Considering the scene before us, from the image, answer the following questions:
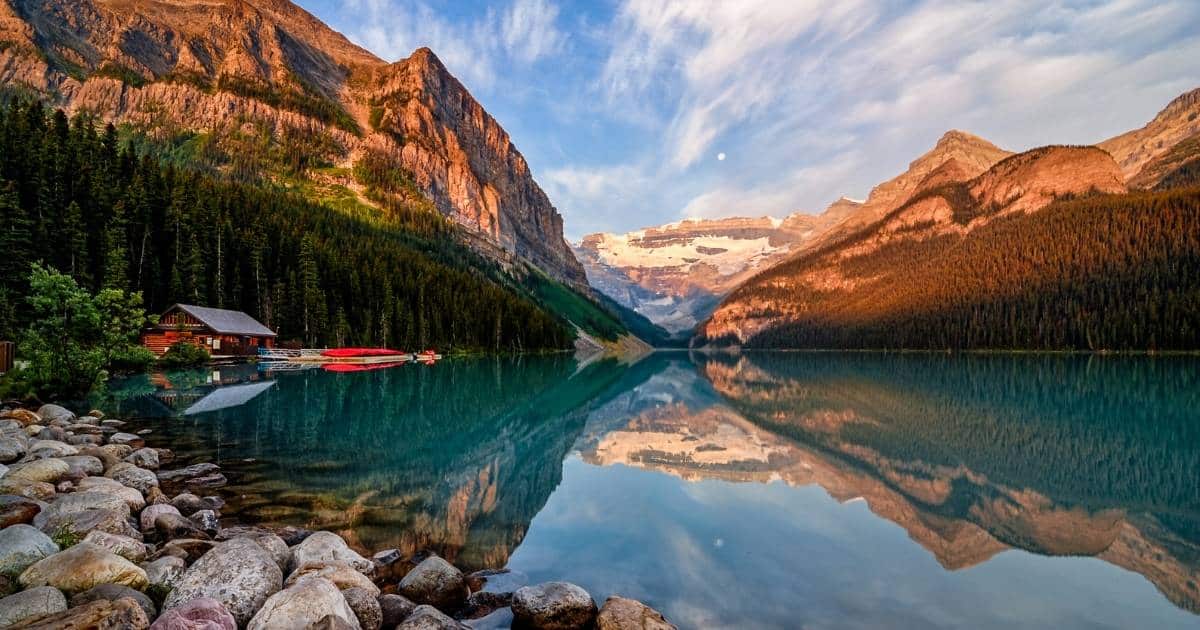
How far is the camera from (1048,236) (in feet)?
507

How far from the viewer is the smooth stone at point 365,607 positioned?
775 cm

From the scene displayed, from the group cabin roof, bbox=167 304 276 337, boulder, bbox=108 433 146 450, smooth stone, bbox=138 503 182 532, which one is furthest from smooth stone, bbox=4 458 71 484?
cabin roof, bbox=167 304 276 337

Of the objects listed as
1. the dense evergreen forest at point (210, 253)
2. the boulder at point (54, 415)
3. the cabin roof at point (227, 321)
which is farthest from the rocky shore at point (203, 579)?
the cabin roof at point (227, 321)

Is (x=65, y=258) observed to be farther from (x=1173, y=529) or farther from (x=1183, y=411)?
(x=1183, y=411)

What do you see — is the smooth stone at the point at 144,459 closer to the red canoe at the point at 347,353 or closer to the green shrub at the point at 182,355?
the green shrub at the point at 182,355

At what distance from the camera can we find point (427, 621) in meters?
7.84

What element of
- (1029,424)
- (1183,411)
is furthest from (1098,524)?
(1183,411)

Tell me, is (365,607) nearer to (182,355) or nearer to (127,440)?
(127,440)

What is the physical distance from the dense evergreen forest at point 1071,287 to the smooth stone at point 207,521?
153259 mm

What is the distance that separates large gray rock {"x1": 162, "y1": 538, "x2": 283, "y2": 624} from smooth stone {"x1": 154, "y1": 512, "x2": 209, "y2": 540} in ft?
10.5

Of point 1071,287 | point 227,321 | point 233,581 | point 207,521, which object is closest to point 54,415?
point 207,521

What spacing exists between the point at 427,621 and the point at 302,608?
1661 mm

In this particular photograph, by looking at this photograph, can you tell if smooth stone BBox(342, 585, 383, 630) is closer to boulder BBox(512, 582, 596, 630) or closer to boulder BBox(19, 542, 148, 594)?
boulder BBox(512, 582, 596, 630)

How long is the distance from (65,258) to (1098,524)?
8052 cm
